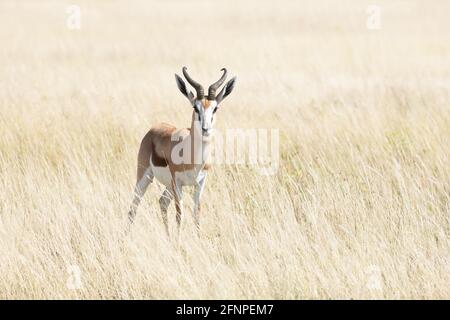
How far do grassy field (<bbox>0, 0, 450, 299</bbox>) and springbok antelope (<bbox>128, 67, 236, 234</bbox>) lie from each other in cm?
30

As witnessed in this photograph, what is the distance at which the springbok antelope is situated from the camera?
261 inches

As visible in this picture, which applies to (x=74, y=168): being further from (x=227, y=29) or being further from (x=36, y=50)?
(x=227, y=29)

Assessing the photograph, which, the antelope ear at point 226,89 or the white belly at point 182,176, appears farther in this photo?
the white belly at point 182,176

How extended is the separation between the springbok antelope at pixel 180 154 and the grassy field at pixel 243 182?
0.99 feet

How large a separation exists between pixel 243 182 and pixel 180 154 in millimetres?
1804

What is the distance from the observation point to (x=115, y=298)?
6113 millimetres

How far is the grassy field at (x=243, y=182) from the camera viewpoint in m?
6.26

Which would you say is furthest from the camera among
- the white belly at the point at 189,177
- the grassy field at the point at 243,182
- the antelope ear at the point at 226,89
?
the white belly at the point at 189,177

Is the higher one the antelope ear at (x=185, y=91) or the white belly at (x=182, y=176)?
the antelope ear at (x=185, y=91)

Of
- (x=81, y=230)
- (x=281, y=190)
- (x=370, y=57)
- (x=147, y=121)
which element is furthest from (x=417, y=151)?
(x=370, y=57)

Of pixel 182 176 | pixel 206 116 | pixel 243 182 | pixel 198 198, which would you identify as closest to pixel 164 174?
pixel 182 176

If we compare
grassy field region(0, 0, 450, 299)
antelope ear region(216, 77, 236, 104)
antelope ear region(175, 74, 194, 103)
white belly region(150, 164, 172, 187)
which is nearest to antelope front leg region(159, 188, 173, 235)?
grassy field region(0, 0, 450, 299)

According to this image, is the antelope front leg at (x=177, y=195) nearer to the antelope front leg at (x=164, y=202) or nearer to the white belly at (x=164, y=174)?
the white belly at (x=164, y=174)

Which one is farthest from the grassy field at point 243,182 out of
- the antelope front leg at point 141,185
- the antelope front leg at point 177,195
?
the antelope front leg at point 177,195
